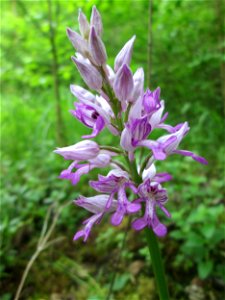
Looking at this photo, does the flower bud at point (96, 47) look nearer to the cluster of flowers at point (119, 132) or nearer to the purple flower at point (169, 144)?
the cluster of flowers at point (119, 132)

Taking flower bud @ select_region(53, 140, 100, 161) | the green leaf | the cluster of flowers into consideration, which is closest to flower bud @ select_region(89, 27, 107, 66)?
the cluster of flowers

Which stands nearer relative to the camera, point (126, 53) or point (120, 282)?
point (126, 53)

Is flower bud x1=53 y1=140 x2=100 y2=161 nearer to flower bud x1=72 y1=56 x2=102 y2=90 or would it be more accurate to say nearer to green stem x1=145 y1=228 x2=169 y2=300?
flower bud x1=72 y1=56 x2=102 y2=90

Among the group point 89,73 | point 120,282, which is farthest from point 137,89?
point 120,282

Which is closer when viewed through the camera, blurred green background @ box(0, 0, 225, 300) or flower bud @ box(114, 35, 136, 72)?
flower bud @ box(114, 35, 136, 72)

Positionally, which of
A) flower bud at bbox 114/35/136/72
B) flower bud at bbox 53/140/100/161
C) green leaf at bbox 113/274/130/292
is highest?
flower bud at bbox 114/35/136/72

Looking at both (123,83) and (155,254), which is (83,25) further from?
(155,254)

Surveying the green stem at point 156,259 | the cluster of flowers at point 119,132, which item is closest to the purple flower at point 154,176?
the cluster of flowers at point 119,132
